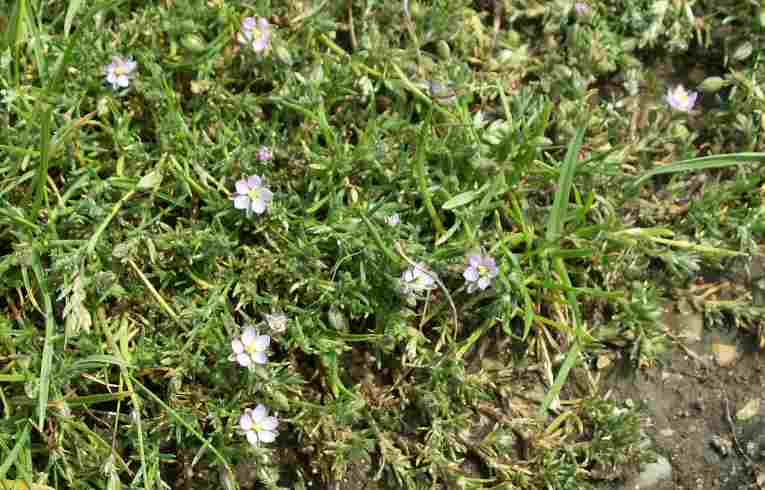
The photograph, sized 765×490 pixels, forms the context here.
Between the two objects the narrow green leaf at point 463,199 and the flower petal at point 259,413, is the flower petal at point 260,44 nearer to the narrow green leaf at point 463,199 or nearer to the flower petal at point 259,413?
the narrow green leaf at point 463,199

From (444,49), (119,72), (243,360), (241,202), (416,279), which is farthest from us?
(444,49)

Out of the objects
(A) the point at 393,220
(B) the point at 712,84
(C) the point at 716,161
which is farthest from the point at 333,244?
(B) the point at 712,84

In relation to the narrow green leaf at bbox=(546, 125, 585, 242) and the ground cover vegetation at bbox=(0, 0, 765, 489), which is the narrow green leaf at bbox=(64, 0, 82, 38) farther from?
the narrow green leaf at bbox=(546, 125, 585, 242)

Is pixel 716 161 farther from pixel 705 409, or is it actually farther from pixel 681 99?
pixel 705 409

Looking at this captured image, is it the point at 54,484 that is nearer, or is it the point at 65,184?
the point at 54,484

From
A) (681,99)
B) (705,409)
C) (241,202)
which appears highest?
(681,99)

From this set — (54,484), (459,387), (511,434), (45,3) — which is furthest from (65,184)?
(511,434)

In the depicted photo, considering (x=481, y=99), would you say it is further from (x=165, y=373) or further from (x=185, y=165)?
(x=165, y=373)
